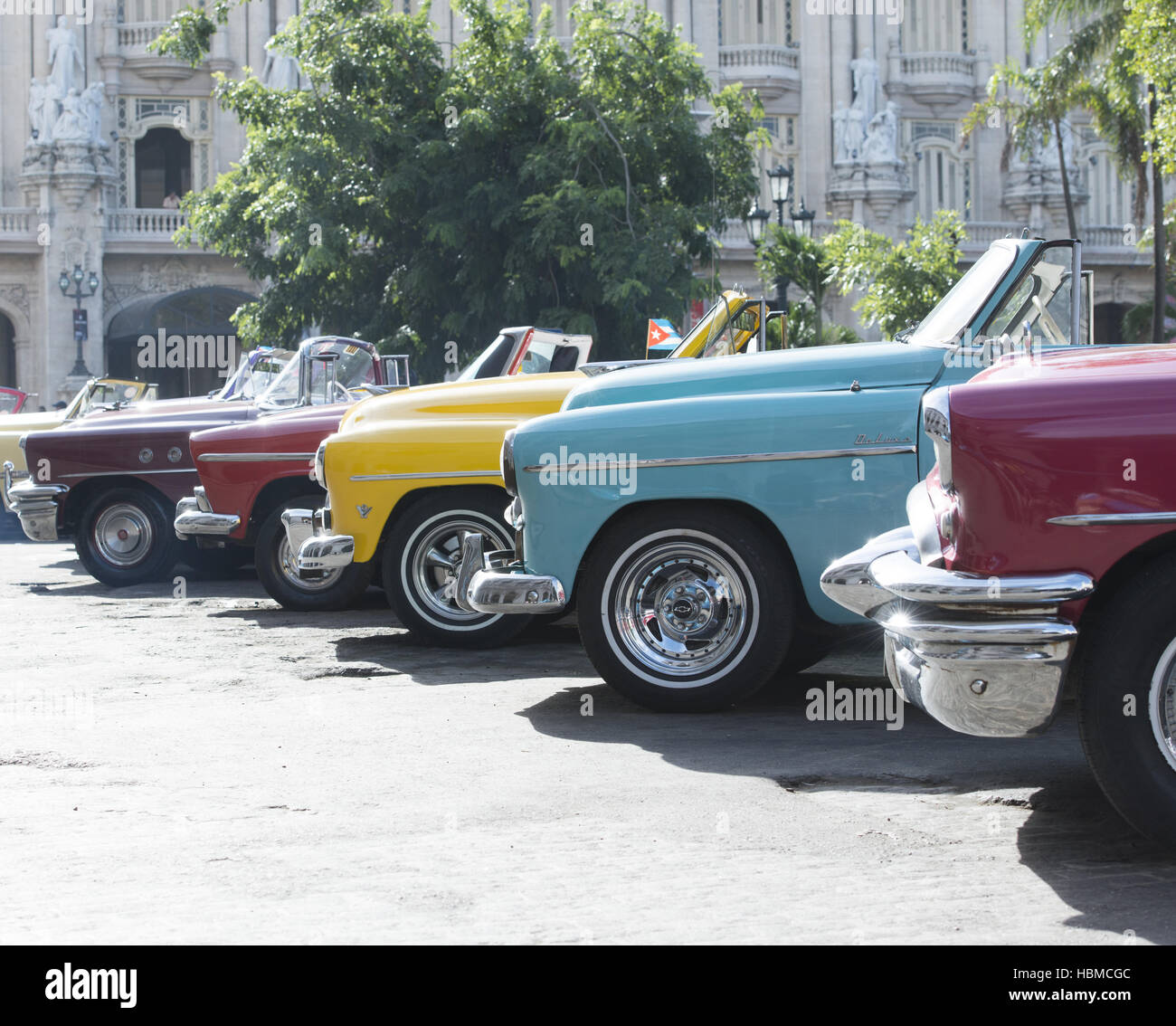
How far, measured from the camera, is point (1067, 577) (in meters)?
4.38

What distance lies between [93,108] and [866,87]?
812 inches

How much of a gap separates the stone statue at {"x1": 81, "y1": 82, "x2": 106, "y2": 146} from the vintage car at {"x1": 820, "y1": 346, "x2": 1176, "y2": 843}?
40091mm

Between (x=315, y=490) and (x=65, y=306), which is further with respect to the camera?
(x=65, y=306)

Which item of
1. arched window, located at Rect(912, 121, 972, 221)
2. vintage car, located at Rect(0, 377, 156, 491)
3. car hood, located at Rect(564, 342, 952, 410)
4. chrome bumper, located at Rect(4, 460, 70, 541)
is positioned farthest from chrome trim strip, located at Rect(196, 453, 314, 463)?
arched window, located at Rect(912, 121, 972, 221)

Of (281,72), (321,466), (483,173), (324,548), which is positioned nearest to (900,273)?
(483,173)

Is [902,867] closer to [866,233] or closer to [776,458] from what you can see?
[776,458]

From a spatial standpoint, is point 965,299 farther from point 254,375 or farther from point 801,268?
point 801,268

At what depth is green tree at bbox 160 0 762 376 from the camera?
71.6 feet

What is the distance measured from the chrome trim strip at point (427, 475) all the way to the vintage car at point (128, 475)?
13.1ft
